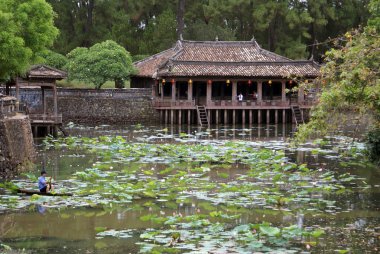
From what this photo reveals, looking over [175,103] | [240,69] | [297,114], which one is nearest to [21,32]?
[175,103]

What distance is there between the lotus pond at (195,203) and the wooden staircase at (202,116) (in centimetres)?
1779

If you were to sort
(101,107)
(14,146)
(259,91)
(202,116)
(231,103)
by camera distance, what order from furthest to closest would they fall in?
(259,91), (101,107), (231,103), (202,116), (14,146)

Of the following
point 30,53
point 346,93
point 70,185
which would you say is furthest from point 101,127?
point 346,93

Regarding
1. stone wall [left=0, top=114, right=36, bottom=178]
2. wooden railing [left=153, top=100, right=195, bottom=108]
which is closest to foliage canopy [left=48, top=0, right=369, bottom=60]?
wooden railing [left=153, top=100, right=195, bottom=108]

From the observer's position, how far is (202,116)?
54250 mm

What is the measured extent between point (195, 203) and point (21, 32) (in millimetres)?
17026

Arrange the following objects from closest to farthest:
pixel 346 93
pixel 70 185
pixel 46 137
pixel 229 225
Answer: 1. pixel 229 225
2. pixel 346 93
3. pixel 70 185
4. pixel 46 137

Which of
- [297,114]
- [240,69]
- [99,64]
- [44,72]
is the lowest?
[297,114]

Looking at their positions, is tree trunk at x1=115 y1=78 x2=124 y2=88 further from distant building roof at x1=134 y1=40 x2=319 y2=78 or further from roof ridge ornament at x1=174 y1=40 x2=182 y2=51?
roof ridge ornament at x1=174 y1=40 x2=182 y2=51

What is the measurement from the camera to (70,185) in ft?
81.7

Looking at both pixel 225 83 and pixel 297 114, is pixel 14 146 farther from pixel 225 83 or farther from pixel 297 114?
pixel 225 83

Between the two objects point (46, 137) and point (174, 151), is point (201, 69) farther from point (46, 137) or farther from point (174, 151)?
point (174, 151)

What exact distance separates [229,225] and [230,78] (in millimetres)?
37028

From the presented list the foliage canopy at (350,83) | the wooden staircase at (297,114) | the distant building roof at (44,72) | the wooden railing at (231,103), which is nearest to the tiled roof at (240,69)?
the wooden railing at (231,103)
